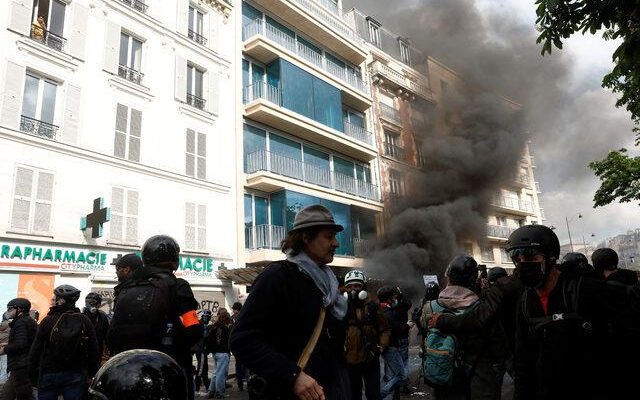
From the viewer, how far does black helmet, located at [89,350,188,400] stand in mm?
1421

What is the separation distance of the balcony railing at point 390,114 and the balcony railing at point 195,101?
10.5 metres

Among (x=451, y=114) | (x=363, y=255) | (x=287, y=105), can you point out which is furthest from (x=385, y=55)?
(x=363, y=255)

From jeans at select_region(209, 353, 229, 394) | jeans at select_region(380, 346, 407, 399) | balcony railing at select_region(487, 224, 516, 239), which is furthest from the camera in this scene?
balcony railing at select_region(487, 224, 516, 239)

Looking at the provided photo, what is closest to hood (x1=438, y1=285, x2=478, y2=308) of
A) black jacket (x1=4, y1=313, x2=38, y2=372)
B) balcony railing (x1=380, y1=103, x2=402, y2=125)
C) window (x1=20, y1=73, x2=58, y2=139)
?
black jacket (x1=4, y1=313, x2=38, y2=372)

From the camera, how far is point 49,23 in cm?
1203

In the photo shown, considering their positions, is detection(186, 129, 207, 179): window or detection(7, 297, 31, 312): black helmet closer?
detection(7, 297, 31, 312): black helmet

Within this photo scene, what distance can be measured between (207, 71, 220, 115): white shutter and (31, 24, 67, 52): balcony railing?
4.62 metres

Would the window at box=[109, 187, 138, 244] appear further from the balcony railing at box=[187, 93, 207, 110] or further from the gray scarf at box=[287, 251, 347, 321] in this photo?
the gray scarf at box=[287, 251, 347, 321]

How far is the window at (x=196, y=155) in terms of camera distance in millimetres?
14445

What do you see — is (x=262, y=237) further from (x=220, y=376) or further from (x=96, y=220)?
(x=220, y=376)

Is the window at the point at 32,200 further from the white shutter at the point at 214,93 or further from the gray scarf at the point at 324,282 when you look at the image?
the gray scarf at the point at 324,282

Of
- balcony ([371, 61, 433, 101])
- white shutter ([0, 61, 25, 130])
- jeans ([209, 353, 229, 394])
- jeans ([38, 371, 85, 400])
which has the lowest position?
jeans ([209, 353, 229, 394])

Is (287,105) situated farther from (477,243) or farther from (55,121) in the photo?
(477,243)

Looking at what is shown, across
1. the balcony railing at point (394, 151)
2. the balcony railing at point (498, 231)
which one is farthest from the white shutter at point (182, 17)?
the balcony railing at point (498, 231)
